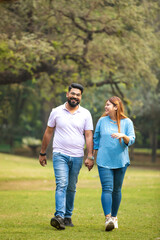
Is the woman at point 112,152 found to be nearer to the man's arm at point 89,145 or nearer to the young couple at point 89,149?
the young couple at point 89,149

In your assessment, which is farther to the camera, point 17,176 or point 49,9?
point 17,176

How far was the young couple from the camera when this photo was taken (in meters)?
6.28

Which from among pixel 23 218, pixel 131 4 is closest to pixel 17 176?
pixel 131 4

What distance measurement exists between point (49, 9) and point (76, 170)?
10546 mm

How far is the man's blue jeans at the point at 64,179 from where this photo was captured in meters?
6.27

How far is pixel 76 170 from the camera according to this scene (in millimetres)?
6664

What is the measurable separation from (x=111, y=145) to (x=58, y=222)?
1.29m

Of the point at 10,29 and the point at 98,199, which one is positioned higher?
the point at 10,29

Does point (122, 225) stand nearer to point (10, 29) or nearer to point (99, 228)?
point (99, 228)

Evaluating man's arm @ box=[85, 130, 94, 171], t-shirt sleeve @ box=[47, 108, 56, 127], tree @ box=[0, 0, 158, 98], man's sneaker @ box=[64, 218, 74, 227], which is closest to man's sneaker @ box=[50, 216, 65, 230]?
man's sneaker @ box=[64, 218, 74, 227]

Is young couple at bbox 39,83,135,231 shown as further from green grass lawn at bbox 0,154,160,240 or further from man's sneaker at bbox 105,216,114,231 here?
green grass lawn at bbox 0,154,160,240

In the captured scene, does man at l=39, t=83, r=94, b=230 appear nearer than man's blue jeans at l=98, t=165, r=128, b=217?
No

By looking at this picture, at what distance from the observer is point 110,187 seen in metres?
6.29

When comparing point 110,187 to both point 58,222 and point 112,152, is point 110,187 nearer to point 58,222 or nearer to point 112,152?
point 112,152
